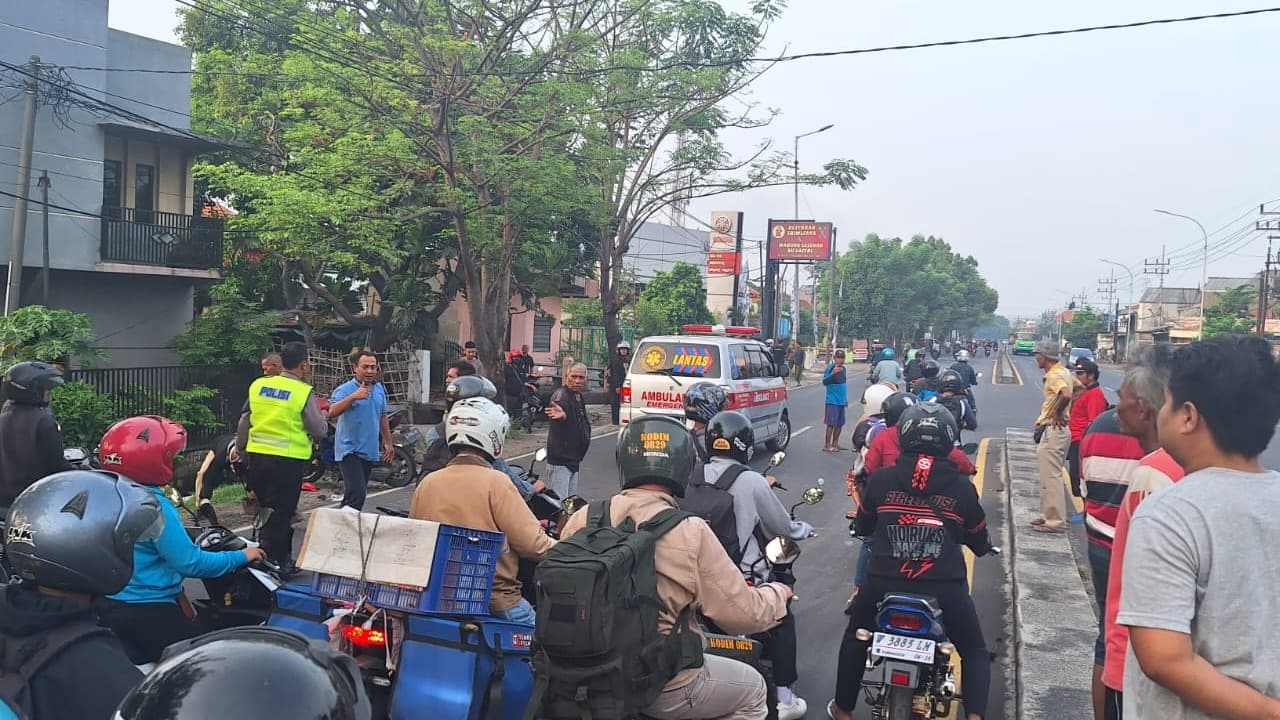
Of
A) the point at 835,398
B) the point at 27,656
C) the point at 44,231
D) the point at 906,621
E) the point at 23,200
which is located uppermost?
the point at 23,200

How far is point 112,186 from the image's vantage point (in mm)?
19172

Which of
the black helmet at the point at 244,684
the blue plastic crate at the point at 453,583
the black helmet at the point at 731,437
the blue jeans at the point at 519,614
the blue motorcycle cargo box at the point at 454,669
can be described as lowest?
the blue motorcycle cargo box at the point at 454,669

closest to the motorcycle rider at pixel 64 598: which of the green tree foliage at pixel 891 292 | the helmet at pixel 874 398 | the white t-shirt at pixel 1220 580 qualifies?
the white t-shirt at pixel 1220 580

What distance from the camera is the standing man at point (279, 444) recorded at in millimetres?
7031

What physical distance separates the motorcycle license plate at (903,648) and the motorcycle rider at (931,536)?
0.24 metres

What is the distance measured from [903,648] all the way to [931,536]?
53 centimetres

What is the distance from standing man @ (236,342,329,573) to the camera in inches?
277

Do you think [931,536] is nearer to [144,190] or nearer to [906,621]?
[906,621]

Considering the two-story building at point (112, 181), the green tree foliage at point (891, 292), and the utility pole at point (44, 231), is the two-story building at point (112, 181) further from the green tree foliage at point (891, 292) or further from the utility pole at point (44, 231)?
the green tree foliage at point (891, 292)

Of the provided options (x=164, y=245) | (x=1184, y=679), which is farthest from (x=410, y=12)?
(x=1184, y=679)

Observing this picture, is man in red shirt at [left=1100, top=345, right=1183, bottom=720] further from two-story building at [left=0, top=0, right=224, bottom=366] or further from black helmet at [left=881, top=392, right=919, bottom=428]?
two-story building at [left=0, top=0, right=224, bottom=366]

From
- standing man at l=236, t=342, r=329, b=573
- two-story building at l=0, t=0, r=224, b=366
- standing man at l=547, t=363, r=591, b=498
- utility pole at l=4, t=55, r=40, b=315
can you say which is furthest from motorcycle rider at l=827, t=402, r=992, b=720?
two-story building at l=0, t=0, r=224, b=366

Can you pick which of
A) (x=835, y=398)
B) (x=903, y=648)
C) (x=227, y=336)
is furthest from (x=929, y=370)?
(x=227, y=336)

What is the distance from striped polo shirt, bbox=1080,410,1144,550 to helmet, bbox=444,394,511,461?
9.41 ft
